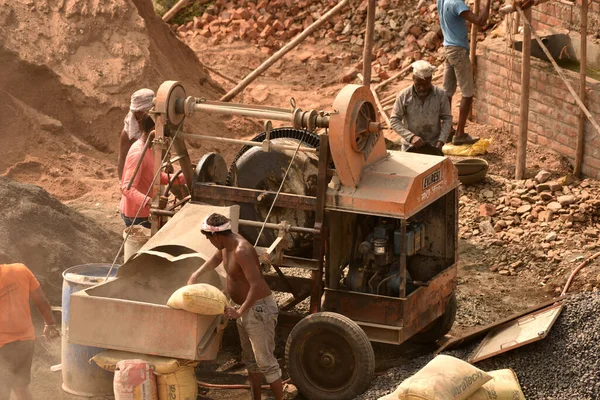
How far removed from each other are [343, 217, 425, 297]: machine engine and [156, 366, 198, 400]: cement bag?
167 cm

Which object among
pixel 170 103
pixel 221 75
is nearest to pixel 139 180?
pixel 170 103

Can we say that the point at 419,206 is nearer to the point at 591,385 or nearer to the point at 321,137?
the point at 321,137

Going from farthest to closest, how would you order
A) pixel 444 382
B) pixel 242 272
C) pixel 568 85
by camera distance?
pixel 568 85
pixel 242 272
pixel 444 382

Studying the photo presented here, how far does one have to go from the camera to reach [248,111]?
8742mm

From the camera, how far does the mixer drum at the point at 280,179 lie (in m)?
8.80

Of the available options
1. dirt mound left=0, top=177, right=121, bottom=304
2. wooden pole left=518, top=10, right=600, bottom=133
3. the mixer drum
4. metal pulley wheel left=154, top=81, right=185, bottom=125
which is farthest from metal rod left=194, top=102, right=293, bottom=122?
wooden pole left=518, top=10, right=600, bottom=133

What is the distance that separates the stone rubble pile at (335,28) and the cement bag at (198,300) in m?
10.7

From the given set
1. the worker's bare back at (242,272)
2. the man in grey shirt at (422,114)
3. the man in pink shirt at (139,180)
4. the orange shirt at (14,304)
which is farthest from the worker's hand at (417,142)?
the orange shirt at (14,304)

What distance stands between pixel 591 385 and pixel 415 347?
2.19 m

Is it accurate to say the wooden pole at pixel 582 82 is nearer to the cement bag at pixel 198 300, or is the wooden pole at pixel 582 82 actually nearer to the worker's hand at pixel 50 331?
the cement bag at pixel 198 300

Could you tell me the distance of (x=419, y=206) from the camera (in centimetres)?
848

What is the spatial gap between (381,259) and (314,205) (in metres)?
0.73

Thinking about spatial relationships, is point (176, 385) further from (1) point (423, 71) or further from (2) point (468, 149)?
(2) point (468, 149)

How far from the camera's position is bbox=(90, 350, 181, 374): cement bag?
7637mm
